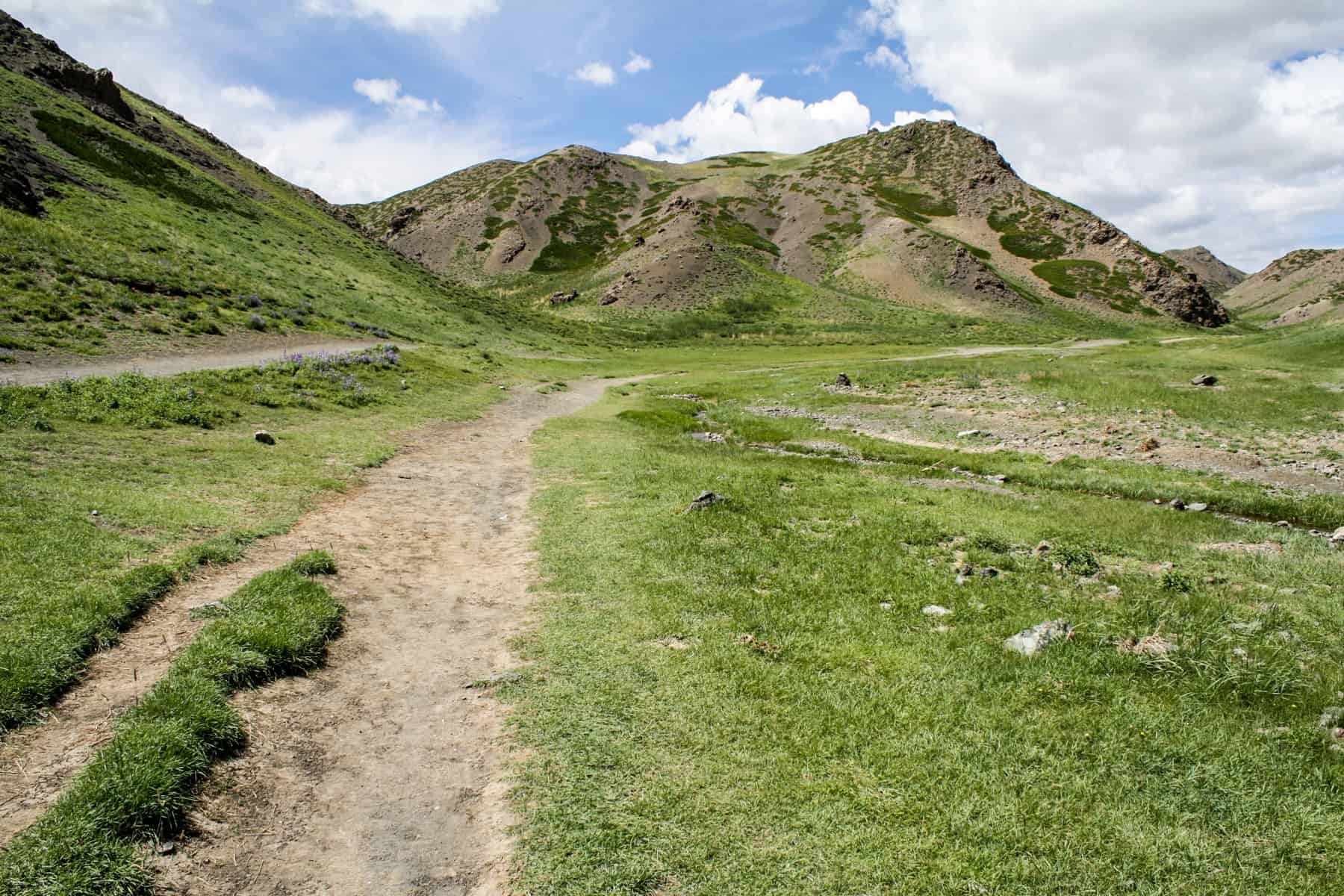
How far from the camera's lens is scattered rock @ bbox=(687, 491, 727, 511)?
1587cm

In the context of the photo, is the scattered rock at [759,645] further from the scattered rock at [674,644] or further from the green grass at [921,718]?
the scattered rock at [674,644]

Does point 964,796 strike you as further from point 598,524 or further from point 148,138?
point 148,138

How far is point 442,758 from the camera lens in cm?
→ 714

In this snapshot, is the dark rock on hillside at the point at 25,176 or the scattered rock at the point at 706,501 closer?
the scattered rock at the point at 706,501

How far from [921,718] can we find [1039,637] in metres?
2.90

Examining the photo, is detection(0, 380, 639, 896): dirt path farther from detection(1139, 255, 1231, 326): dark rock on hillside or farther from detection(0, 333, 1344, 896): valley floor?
detection(1139, 255, 1231, 326): dark rock on hillside

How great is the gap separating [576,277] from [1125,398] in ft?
530

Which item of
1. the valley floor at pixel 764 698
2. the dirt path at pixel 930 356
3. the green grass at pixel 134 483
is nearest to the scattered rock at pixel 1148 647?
the valley floor at pixel 764 698

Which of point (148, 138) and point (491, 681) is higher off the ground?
point (148, 138)

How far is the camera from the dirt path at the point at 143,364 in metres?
22.2

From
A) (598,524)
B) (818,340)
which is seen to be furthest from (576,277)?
(598,524)

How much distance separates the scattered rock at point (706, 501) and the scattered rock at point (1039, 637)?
8.00 metres

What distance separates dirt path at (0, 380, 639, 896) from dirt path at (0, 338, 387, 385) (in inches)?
711

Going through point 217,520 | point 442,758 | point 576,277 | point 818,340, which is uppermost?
point 576,277
